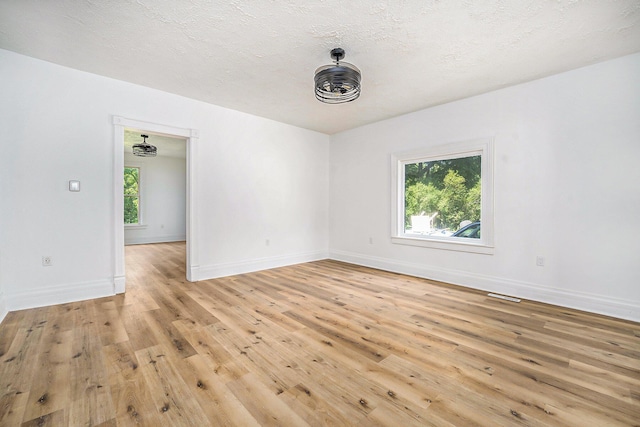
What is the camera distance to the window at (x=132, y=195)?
8.50 m

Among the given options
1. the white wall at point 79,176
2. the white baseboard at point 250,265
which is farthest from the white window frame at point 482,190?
the white wall at point 79,176

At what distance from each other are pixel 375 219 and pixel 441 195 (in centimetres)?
125

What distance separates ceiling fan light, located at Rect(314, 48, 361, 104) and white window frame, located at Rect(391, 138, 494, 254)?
2025 millimetres

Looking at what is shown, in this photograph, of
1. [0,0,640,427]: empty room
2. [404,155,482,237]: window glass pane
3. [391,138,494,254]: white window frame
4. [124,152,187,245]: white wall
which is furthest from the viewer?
[124,152,187,245]: white wall

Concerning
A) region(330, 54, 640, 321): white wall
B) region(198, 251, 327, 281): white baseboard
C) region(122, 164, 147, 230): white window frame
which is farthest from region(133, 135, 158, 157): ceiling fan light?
region(330, 54, 640, 321): white wall

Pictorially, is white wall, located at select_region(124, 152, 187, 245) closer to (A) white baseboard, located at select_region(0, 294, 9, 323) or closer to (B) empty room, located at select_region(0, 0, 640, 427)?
(B) empty room, located at select_region(0, 0, 640, 427)

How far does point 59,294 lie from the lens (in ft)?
10.5

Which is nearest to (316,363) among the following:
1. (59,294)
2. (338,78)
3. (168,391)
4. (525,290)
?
(168,391)

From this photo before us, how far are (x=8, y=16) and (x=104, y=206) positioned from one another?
Result: 76.4 inches

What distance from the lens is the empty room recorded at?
5.76 feet

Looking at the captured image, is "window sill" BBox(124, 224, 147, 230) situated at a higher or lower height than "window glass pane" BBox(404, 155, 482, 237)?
lower

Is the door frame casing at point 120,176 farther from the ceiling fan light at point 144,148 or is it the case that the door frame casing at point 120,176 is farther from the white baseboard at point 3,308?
the ceiling fan light at point 144,148

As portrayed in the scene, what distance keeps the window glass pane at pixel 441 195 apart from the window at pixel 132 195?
8030 millimetres

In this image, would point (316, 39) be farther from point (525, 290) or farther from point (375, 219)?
point (525, 290)
